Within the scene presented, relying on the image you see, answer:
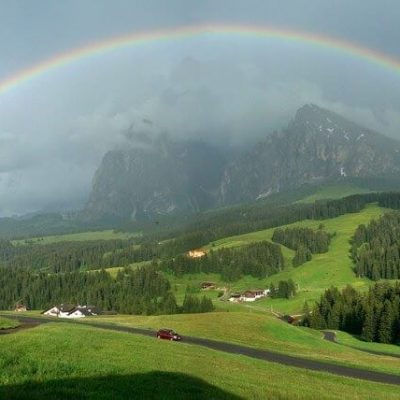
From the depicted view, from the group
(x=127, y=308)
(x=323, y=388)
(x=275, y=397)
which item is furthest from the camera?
(x=127, y=308)

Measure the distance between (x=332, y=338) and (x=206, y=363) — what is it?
270 feet

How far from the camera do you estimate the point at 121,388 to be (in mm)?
24891

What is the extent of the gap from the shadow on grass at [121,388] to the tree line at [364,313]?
9662 centimetres

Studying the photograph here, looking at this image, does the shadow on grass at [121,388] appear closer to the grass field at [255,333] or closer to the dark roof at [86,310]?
the grass field at [255,333]

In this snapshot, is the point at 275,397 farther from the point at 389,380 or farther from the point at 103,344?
the point at 389,380

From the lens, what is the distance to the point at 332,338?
11500 cm

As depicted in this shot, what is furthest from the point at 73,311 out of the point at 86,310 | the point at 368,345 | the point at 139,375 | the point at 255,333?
the point at 139,375

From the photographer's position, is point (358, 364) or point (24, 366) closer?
point (24, 366)

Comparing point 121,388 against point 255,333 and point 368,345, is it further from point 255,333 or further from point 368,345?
point 368,345

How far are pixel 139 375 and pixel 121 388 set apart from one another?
4249mm

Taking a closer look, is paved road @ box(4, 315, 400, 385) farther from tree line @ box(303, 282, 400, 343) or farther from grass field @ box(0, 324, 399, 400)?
tree line @ box(303, 282, 400, 343)

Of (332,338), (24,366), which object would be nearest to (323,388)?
(24,366)

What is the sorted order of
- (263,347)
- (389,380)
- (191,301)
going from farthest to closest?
(191,301) < (263,347) < (389,380)

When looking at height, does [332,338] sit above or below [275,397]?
below
